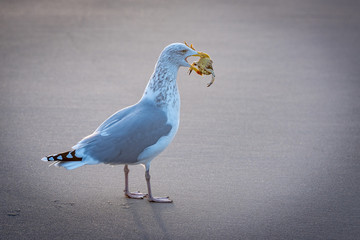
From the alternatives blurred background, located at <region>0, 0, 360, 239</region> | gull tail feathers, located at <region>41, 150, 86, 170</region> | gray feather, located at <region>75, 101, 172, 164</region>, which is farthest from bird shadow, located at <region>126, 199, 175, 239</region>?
gull tail feathers, located at <region>41, 150, 86, 170</region>

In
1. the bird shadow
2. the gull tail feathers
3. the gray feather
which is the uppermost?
the gray feather

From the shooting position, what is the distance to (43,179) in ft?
18.7

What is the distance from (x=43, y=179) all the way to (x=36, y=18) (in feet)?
23.3

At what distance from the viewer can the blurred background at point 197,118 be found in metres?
4.98

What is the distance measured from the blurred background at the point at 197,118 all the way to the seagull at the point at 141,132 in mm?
466

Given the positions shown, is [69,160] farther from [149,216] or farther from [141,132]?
[149,216]

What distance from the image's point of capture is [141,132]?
5113 millimetres

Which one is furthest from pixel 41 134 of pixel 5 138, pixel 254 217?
pixel 254 217

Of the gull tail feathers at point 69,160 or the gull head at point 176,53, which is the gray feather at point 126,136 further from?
the gull head at point 176,53

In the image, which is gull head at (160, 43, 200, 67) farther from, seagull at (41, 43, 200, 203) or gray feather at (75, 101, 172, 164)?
gray feather at (75, 101, 172, 164)

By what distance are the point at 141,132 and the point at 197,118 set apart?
2.45 meters

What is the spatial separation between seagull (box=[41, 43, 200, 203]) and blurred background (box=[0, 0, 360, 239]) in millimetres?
466

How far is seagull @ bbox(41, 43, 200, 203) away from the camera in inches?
195

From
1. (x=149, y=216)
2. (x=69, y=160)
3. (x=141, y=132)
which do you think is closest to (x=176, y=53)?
(x=141, y=132)
